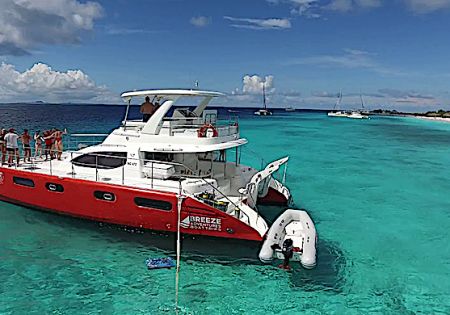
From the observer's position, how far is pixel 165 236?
12.4 meters

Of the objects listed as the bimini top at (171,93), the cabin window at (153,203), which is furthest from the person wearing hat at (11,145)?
the cabin window at (153,203)

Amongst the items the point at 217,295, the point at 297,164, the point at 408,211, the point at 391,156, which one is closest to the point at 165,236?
the point at 217,295

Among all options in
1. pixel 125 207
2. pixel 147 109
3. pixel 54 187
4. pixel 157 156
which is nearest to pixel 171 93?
pixel 147 109

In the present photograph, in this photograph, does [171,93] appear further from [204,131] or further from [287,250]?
[287,250]

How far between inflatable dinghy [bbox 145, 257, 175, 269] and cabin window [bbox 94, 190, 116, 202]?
2308mm

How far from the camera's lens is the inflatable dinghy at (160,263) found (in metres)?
10.7

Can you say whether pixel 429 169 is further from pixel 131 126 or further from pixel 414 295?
pixel 131 126

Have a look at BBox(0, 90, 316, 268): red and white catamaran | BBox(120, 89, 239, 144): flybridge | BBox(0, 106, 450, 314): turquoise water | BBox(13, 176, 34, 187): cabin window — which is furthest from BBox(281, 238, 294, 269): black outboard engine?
BBox(13, 176, 34, 187): cabin window

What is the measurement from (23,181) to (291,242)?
9.53m

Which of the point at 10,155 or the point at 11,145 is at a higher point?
the point at 11,145

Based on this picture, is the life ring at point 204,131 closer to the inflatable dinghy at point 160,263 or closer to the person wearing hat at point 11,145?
the inflatable dinghy at point 160,263

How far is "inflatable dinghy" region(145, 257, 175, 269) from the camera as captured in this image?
10688 millimetres

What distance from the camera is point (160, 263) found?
10.8 metres

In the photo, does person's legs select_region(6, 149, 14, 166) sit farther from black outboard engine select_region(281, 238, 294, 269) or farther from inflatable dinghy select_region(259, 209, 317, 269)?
black outboard engine select_region(281, 238, 294, 269)
